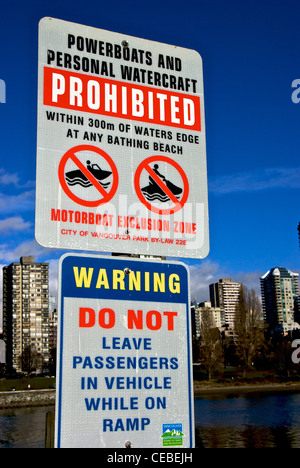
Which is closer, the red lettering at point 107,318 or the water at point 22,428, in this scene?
the red lettering at point 107,318


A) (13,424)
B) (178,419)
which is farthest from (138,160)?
(13,424)

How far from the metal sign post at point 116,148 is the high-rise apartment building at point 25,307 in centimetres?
11567

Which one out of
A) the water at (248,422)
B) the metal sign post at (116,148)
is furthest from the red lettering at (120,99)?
the water at (248,422)

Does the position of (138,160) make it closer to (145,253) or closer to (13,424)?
(145,253)

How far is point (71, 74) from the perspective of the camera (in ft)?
8.25

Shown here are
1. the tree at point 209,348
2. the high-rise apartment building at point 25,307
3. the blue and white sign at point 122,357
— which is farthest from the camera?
the high-rise apartment building at point 25,307

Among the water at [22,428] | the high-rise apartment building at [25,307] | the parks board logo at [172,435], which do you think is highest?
the high-rise apartment building at [25,307]

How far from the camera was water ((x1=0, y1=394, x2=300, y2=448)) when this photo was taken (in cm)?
3203

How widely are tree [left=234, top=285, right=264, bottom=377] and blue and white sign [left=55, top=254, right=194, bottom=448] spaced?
250ft

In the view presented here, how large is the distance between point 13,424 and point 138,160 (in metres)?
46.5

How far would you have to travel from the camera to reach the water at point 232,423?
32.0 m

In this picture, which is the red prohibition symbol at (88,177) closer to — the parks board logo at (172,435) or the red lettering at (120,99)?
the red lettering at (120,99)

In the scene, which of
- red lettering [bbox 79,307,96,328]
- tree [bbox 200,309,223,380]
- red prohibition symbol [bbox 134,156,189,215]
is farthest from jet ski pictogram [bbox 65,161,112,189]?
tree [bbox 200,309,223,380]

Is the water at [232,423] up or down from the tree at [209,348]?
down
